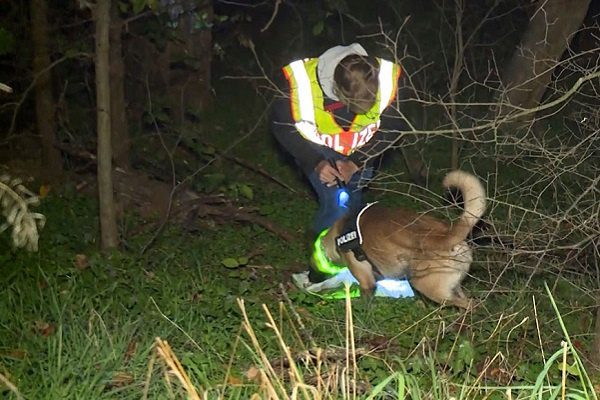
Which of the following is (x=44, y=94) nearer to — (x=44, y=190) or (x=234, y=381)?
(x=44, y=190)

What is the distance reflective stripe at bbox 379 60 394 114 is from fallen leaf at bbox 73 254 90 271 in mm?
1961

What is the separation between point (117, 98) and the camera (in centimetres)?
633

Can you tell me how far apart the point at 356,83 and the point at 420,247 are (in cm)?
112

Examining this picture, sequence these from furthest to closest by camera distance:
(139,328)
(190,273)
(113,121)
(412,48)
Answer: (412,48) < (113,121) < (190,273) < (139,328)

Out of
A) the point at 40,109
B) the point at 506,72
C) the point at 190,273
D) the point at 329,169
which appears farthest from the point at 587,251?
the point at 40,109

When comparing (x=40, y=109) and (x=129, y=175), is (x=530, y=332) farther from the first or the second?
(x=40, y=109)

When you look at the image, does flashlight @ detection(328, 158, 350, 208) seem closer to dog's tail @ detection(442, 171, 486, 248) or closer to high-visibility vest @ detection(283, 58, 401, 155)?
high-visibility vest @ detection(283, 58, 401, 155)

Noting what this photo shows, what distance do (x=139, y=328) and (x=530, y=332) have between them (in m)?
1.90

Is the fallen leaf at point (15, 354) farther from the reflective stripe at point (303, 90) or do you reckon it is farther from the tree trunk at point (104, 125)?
the reflective stripe at point (303, 90)

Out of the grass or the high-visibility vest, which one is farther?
the high-visibility vest

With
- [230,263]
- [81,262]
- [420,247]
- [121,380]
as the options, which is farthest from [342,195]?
[121,380]

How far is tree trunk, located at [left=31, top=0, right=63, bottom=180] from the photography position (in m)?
6.32

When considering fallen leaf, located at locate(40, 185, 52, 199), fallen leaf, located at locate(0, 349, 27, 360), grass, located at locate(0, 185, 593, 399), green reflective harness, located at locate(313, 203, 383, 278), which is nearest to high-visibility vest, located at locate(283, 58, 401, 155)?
green reflective harness, located at locate(313, 203, 383, 278)

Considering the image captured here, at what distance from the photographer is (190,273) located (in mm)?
5473
